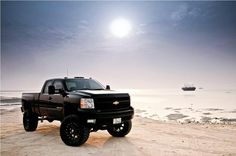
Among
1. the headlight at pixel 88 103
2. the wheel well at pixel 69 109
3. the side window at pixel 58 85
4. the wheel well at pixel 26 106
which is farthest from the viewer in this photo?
the wheel well at pixel 26 106

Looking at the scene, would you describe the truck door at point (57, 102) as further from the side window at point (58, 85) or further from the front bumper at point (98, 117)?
the front bumper at point (98, 117)

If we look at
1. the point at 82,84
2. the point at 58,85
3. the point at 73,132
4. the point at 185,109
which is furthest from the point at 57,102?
the point at 185,109

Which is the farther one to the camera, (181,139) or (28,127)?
(28,127)

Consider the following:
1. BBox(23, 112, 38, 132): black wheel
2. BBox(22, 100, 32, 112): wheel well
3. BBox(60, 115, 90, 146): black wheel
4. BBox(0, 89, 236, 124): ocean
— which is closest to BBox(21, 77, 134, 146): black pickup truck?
BBox(60, 115, 90, 146): black wheel

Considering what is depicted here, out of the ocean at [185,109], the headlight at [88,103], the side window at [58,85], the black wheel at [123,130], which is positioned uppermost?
the side window at [58,85]

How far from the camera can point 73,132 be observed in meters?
8.30

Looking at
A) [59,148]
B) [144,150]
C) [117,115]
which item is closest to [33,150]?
[59,148]

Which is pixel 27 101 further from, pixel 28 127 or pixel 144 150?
pixel 144 150

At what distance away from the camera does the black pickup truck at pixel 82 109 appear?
8.06 metres

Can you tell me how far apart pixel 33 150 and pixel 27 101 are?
12.6 ft

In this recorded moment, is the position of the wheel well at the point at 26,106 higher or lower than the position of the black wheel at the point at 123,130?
higher

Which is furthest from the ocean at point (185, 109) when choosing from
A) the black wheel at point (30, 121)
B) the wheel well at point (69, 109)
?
the wheel well at point (69, 109)

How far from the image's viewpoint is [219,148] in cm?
797

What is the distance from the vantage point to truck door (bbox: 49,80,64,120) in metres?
9.08
